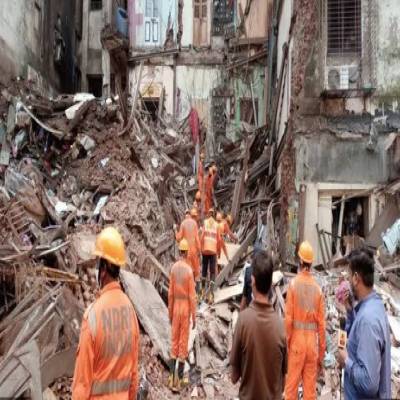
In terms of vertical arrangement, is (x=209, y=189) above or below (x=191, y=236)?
above

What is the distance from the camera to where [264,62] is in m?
19.9

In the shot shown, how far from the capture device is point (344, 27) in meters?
11.3

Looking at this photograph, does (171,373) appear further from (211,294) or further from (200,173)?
(200,173)

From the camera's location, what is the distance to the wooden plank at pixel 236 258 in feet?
34.9

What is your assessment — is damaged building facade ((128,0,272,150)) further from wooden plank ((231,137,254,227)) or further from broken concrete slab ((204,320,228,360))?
broken concrete slab ((204,320,228,360))

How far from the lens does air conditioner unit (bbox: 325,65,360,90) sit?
11.1 meters

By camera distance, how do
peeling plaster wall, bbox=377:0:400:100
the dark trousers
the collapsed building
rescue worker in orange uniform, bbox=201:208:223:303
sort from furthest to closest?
peeling plaster wall, bbox=377:0:400:100, the dark trousers, rescue worker in orange uniform, bbox=201:208:223:303, the collapsed building

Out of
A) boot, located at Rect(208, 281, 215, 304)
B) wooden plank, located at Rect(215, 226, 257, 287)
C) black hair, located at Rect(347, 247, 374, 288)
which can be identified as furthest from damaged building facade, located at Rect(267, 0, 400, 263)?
black hair, located at Rect(347, 247, 374, 288)

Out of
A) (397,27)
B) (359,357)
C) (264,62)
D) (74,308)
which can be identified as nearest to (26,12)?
(264,62)

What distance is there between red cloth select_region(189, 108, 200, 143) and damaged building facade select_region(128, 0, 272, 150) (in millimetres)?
734

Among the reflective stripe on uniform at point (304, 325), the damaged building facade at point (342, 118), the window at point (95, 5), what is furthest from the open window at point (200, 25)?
the reflective stripe on uniform at point (304, 325)

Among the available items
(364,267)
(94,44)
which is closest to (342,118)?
(364,267)

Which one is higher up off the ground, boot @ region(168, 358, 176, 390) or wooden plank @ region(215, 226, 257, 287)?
wooden plank @ region(215, 226, 257, 287)

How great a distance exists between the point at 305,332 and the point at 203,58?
16.2 metres
